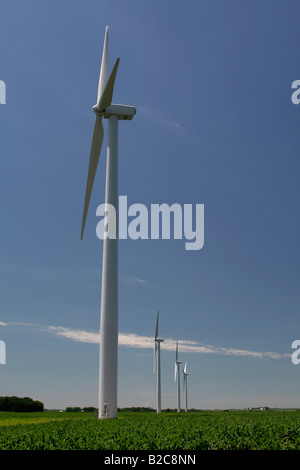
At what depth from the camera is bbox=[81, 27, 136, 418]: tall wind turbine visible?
109ft

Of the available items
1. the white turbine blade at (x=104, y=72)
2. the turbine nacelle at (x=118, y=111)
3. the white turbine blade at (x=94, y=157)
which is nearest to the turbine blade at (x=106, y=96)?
the turbine nacelle at (x=118, y=111)

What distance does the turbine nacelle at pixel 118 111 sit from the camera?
4169 centimetres

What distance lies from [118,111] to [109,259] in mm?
15068

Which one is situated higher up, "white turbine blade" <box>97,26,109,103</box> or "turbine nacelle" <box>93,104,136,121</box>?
"white turbine blade" <box>97,26,109,103</box>

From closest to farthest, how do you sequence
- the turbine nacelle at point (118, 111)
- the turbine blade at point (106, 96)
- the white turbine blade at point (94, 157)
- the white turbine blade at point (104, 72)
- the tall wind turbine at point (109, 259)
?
the tall wind turbine at point (109, 259) < the white turbine blade at point (94, 157) < the turbine blade at point (106, 96) < the turbine nacelle at point (118, 111) < the white turbine blade at point (104, 72)

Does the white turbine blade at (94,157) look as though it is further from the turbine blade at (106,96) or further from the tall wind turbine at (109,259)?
the turbine blade at (106,96)

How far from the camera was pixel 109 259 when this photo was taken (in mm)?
35281

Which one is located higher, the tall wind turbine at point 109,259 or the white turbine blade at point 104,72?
the white turbine blade at point 104,72

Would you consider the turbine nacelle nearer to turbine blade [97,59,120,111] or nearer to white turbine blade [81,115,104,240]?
turbine blade [97,59,120,111]

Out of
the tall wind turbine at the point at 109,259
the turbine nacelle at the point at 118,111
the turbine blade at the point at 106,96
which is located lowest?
the tall wind turbine at the point at 109,259

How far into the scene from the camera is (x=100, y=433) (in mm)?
15289

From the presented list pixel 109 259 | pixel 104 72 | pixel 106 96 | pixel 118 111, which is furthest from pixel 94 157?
pixel 109 259

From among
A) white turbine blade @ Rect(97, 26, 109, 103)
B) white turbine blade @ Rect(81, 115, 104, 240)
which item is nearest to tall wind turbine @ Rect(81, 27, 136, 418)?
white turbine blade @ Rect(81, 115, 104, 240)
